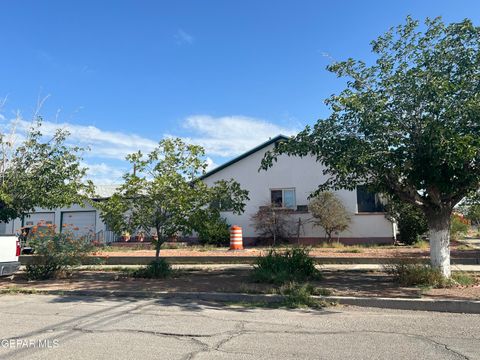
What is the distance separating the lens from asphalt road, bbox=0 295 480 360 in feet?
17.7

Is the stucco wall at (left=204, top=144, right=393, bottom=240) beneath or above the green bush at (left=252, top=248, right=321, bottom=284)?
above

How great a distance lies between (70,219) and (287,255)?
2042 cm

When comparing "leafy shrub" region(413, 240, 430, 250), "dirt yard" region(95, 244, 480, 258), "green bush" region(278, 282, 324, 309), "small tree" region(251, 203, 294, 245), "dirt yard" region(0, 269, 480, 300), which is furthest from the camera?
"small tree" region(251, 203, 294, 245)

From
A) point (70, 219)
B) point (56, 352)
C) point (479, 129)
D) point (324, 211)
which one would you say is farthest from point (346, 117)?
point (70, 219)

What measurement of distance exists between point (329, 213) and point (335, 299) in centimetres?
1209

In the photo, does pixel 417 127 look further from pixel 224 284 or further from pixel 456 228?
pixel 456 228

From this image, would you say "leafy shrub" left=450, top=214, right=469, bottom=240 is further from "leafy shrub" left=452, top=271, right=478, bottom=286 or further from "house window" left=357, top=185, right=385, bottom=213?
"leafy shrub" left=452, top=271, right=478, bottom=286

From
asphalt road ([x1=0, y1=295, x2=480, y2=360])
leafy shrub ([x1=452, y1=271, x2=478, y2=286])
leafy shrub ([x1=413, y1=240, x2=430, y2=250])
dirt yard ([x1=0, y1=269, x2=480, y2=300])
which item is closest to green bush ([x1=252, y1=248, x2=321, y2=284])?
dirt yard ([x1=0, y1=269, x2=480, y2=300])

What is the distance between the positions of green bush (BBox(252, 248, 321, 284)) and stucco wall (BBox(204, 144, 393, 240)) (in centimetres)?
1098

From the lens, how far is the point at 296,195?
22.8 meters

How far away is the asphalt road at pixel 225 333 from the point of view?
5.41 meters

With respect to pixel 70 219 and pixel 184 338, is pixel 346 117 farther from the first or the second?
pixel 70 219

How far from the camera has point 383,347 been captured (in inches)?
221

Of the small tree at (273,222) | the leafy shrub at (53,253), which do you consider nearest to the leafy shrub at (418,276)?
the leafy shrub at (53,253)
